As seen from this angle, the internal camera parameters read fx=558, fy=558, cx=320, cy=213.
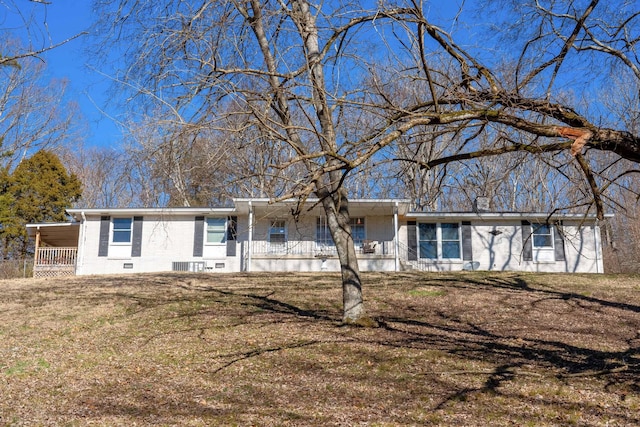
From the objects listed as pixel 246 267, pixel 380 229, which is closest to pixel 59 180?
pixel 246 267

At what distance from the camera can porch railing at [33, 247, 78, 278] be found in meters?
20.9

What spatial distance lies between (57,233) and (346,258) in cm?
1750

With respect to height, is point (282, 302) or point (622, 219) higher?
point (622, 219)

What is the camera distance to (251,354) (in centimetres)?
808

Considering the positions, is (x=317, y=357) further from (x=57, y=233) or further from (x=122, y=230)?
(x=57, y=233)

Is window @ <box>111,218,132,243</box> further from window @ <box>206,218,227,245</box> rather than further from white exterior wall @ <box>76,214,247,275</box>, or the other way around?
window @ <box>206,218,227,245</box>

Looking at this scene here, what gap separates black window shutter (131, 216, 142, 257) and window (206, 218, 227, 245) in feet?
8.05

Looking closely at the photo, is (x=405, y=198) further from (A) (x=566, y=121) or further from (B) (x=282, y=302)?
(A) (x=566, y=121)

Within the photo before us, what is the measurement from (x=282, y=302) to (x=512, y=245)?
11.5m

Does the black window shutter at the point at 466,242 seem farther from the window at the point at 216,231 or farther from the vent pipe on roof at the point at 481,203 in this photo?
the window at the point at 216,231

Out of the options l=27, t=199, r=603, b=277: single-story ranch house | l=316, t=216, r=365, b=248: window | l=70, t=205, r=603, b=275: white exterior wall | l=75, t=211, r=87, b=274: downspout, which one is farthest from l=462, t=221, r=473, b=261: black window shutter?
l=75, t=211, r=87, b=274: downspout

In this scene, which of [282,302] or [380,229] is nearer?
[282,302]

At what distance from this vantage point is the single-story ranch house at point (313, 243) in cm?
1989

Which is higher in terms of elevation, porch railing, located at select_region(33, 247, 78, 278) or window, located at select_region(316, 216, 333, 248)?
window, located at select_region(316, 216, 333, 248)
